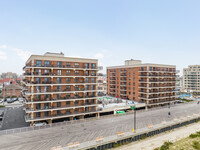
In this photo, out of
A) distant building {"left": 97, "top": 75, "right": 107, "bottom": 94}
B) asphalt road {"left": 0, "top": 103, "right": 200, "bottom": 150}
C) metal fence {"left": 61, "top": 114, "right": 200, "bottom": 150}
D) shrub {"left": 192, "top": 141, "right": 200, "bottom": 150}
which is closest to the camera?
metal fence {"left": 61, "top": 114, "right": 200, "bottom": 150}

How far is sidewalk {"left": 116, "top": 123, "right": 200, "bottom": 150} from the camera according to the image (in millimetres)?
27087

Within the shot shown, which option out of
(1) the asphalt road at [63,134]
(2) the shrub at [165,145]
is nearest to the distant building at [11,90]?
(1) the asphalt road at [63,134]

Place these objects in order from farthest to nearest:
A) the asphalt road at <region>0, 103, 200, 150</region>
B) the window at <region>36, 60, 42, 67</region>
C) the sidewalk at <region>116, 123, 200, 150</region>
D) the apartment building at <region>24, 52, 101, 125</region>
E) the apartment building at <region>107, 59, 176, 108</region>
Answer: the apartment building at <region>107, 59, 176, 108</region> → the window at <region>36, 60, 42, 67</region> → the apartment building at <region>24, 52, 101, 125</region> → the sidewalk at <region>116, 123, 200, 150</region> → the asphalt road at <region>0, 103, 200, 150</region>

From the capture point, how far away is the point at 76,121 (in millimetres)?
36594

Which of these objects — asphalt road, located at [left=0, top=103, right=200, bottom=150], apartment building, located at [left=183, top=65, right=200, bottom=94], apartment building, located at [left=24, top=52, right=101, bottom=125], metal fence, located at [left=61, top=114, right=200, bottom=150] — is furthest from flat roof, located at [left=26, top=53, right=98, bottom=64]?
apartment building, located at [left=183, top=65, right=200, bottom=94]

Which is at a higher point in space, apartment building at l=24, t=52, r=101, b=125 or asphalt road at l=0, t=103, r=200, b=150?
apartment building at l=24, t=52, r=101, b=125

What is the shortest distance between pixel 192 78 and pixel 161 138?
9834 centimetres

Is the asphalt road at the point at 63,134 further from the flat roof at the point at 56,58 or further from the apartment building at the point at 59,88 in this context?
the flat roof at the point at 56,58

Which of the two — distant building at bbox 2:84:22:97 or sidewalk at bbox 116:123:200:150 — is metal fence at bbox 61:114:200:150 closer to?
sidewalk at bbox 116:123:200:150

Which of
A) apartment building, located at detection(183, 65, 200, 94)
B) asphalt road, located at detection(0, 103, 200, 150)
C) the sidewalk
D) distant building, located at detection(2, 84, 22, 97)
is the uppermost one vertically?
apartment building, located at detection(183, 65, 200, 94)

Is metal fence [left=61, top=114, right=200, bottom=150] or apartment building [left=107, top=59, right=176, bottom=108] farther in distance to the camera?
apartment building [left=107, top=59, right=176, bottom=108]

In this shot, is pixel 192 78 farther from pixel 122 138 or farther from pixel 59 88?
pixel 59 88

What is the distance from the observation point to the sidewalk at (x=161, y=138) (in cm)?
2709

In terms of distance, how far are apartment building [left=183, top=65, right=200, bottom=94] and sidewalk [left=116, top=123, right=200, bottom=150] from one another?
8118 cm
